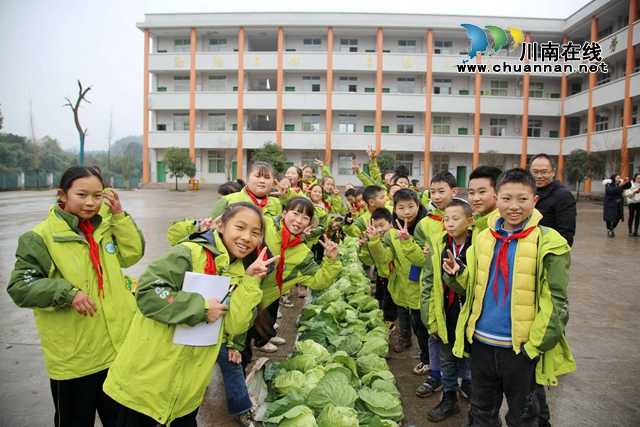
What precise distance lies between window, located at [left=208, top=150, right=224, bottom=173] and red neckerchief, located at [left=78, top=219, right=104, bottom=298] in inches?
1470

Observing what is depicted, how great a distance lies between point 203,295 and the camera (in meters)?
2.11

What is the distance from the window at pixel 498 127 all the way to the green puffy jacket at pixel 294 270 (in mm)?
38850

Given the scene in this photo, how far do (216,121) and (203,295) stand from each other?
38.9 m

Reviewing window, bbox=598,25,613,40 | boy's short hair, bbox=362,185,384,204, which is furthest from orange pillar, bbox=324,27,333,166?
boy's short hair, bbox=362,185,384,204

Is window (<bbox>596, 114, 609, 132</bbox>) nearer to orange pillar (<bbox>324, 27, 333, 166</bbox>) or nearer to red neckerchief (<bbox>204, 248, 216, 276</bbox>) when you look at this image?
orange pillar (<bbox>324, 27, 333, 166</bbox>)

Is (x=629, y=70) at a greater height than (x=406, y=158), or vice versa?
(x=629, y=70)

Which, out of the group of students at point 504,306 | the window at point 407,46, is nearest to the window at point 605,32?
the window at point 407,46

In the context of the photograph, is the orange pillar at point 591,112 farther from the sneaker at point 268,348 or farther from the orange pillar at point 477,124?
the sneaker at point 268,348

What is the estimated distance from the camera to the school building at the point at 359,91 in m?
36.3

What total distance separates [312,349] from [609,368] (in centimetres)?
294

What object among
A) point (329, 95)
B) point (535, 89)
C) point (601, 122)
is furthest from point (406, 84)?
point (601, 122)

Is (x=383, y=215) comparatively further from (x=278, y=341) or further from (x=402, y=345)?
(x=278, y=341)

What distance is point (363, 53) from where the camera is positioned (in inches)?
1441

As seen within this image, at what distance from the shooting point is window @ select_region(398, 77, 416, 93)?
37.8 metres
